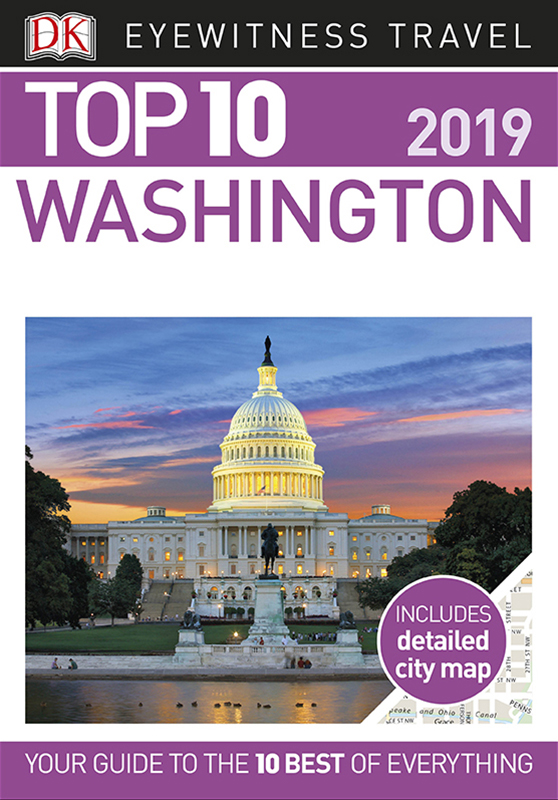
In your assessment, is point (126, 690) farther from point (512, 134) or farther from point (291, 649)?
point (512, 134)

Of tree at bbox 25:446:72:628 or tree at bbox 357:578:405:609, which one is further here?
tree at bbox 357:578:405:609

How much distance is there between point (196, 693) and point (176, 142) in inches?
943

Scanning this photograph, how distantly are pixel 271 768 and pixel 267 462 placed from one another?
539 ft

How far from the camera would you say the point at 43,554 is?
48.2m

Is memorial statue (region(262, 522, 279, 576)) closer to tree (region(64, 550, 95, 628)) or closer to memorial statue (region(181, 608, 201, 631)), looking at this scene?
memorial statue (region(181, 608, 201, 631))

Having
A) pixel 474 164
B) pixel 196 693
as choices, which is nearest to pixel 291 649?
pixel 196 693

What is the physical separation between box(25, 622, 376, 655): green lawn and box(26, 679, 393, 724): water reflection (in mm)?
12749

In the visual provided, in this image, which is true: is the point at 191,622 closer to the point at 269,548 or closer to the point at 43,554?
the point at 269,548

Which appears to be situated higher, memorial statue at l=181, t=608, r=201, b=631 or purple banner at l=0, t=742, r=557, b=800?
purple banner at l=0, t=742, r=557, b=800

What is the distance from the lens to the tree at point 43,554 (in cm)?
4531

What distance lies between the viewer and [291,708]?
1336 inches

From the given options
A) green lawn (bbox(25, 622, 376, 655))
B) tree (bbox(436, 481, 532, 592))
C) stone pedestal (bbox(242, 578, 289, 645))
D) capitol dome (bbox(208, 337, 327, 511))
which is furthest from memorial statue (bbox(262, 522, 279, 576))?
capitol dome (bbox(208, 337, 327, 511))

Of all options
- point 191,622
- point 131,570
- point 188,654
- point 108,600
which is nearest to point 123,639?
point 191,622

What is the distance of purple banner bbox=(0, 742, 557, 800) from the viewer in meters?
19.3
